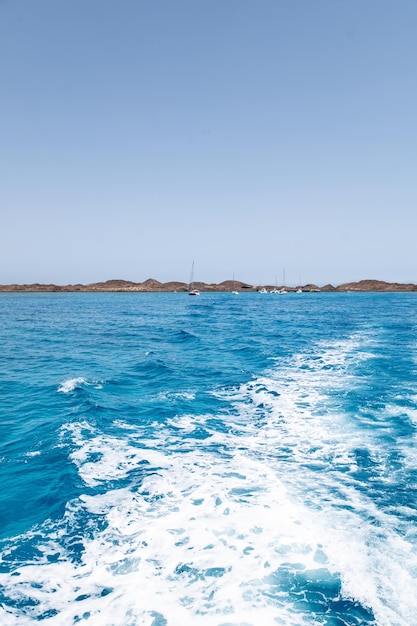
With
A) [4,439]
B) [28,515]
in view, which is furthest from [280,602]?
[4,439]

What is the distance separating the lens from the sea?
5.47 metres

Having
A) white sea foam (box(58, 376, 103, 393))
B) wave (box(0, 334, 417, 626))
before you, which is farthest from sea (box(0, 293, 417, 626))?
white sea foam (box(58, 376, 103, 393))

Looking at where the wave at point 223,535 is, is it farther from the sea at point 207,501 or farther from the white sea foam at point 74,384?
the white sea foam at point 74,384

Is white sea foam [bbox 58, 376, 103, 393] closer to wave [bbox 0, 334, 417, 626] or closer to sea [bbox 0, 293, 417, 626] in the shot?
sea [bbox 0, 293, 417, 626]

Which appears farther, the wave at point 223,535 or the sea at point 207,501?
the sea at point 207,501

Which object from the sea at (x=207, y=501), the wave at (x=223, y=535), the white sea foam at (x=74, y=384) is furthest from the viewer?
the white sea foam at (x=74, y=384)

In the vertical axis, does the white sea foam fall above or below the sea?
above

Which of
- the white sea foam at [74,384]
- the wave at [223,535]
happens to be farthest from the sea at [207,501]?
the white sea foam at [74,384]

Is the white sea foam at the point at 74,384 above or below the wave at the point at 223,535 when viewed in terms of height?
above

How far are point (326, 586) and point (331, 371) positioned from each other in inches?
651

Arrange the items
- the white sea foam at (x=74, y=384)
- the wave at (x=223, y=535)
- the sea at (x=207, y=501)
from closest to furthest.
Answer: the wave at (x=223, y=535) < the sea at (x=207, y=501) < the white sea foam at (x=74, y=384)

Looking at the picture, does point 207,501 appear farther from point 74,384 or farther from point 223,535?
point 74,384

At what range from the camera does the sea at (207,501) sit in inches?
215

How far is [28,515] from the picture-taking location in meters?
7.61
